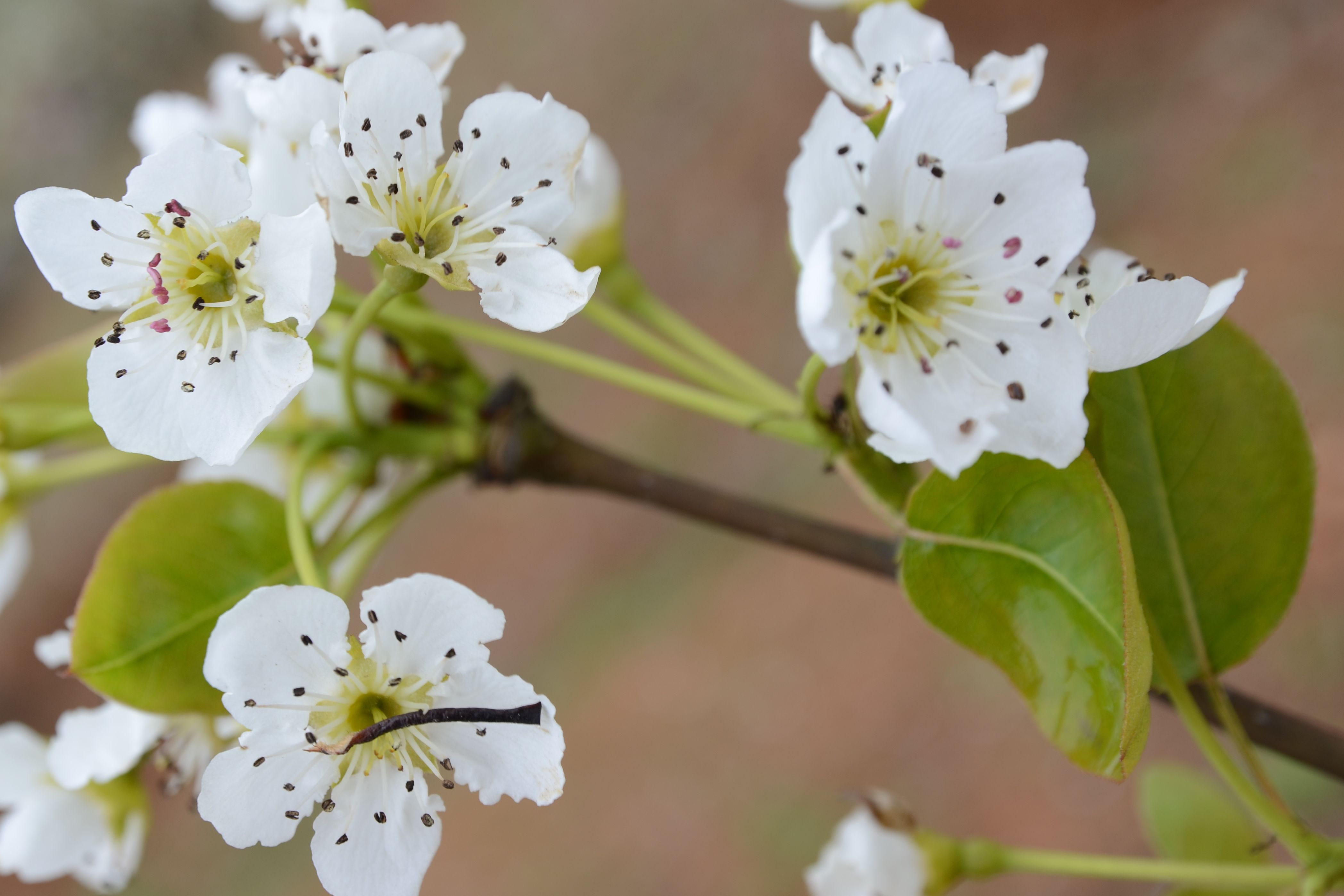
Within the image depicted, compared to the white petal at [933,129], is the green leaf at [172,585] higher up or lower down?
lower down

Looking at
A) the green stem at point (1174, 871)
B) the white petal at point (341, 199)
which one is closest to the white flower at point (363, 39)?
the white petal at point (341, 199)

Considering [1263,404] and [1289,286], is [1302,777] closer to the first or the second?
[1289,286]

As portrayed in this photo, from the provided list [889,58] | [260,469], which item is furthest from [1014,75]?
[260,469]

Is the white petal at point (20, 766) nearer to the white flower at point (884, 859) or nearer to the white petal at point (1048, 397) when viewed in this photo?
the white flower at point (884, 859)

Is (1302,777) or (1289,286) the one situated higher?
(1289,286)

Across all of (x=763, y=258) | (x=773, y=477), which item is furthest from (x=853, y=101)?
(x=763, y=258)
